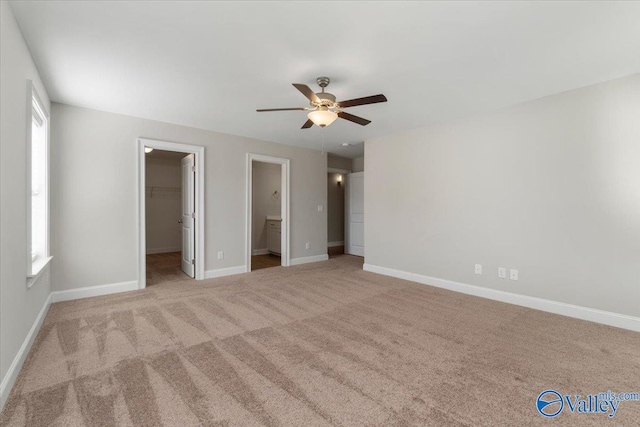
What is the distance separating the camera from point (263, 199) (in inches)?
298

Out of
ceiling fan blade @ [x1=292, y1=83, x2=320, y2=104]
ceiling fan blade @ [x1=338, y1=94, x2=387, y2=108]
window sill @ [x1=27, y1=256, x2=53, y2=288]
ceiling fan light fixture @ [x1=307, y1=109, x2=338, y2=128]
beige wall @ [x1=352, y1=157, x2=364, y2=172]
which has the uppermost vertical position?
beige wall @ [x1=352, y1=157, x2=364, y2=172]

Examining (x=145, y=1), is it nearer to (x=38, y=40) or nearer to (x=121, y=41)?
(x=121, y=41)

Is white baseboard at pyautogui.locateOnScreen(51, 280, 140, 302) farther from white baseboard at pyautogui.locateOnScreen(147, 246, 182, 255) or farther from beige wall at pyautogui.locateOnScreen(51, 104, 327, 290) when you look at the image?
white baseboard at pyautogui.locateOnScreen(147, 246, 182, 255)

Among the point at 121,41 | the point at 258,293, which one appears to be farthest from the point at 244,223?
the point at 121,41

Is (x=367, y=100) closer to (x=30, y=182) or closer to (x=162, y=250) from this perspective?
(x=30, y=182)

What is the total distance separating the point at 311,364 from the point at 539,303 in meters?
2.91

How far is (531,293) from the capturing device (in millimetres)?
3430

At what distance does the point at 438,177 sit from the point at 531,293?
6.28 ft

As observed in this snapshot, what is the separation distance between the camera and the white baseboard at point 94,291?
353cm

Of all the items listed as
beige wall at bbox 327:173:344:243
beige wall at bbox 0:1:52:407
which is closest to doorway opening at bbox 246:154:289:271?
beige wall at bbox 327:173:344:243

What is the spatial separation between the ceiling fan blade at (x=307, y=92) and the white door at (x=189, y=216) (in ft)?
9.45

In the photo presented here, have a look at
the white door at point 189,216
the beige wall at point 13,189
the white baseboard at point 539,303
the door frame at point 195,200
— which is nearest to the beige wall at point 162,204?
the white door at point 189,216

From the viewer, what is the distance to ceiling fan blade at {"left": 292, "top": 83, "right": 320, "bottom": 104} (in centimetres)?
239

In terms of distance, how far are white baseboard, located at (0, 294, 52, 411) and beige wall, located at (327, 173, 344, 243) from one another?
5.94 m
